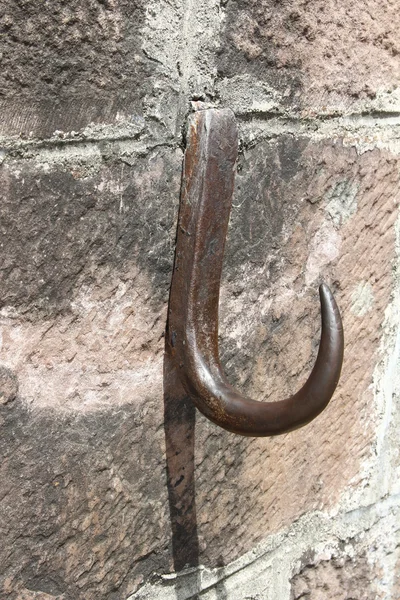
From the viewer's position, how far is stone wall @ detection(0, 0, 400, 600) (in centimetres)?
45

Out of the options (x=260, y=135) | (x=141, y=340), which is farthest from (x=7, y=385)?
(x=260, y=135)

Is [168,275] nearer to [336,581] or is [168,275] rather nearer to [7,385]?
[7,385]

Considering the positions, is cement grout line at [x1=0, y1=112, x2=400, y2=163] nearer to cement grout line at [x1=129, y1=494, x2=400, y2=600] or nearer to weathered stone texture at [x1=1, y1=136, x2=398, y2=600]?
weathered stone texture at [x1=1, y1=136, x2=398, y2=600]

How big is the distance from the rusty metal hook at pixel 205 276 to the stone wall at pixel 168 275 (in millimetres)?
13

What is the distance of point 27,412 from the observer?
0.47 metres

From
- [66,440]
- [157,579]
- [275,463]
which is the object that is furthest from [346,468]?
[66,440]

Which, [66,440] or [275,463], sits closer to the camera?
[66,440]

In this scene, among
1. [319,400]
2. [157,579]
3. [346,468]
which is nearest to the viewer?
[319,400]

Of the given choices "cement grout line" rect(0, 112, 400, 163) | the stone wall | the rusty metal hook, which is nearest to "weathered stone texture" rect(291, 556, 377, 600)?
the stone wall

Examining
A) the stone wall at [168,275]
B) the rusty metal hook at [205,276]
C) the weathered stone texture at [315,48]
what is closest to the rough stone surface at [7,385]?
the stone wall at [168,275]

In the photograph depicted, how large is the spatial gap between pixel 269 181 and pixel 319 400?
20 centimetres

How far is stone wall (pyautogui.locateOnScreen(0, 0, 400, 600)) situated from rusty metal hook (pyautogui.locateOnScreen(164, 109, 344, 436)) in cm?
1

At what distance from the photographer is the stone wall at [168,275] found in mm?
449

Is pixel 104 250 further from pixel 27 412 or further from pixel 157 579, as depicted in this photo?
pixel 157 579
